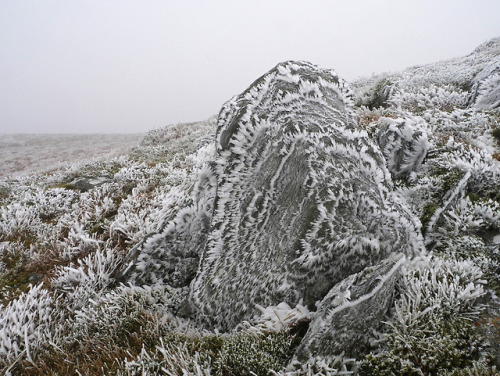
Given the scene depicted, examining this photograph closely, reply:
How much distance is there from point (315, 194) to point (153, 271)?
278 cm

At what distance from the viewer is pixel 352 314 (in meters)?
2.54

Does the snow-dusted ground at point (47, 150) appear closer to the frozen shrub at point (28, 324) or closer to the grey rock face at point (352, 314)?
the frozen shrub at point (28, 324)

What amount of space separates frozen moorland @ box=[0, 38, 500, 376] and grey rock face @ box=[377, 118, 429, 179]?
0.9 inches

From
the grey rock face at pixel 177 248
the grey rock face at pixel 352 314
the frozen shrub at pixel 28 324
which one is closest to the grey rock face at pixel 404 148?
the grey rock face at pixel 352 314

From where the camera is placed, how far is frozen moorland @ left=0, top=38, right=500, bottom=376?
258 centimetres

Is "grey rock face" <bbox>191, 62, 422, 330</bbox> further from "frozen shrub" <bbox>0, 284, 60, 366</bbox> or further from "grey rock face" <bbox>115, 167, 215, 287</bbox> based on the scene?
"frozen shrub" <bbox>0, 284, 60, 366</bbox>

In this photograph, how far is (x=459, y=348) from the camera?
239 centimetres

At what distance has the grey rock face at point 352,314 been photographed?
249 cm

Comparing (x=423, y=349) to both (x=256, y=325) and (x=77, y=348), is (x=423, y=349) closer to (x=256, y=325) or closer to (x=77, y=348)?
(x=256, y=325)

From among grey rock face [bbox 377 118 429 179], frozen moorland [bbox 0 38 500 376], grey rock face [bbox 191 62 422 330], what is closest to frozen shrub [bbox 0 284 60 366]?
frozen moorland [bbox 0 38 500 376]

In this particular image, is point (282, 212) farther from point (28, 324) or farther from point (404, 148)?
point (28, 324)

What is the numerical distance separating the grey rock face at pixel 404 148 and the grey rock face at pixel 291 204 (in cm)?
104

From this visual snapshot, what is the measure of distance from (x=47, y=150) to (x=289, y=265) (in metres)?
38.7

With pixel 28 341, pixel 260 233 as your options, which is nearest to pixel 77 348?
pixel 28 341
